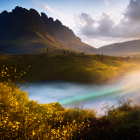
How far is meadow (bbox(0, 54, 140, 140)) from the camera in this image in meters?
9.27

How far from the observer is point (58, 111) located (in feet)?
65.7

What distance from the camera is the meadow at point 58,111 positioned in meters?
9.27

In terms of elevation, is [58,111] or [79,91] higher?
[58,111]

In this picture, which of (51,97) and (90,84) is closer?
(51,97)

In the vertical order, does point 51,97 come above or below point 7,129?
below

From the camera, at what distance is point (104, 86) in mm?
61344

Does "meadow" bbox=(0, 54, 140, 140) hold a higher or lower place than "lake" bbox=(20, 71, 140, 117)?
higher

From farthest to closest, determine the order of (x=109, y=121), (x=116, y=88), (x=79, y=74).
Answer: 1. (x=79, y=74)
2. (x=116, y=88)
3. (x=109, y=121)

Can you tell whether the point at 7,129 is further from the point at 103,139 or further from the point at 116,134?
the point at 116,134

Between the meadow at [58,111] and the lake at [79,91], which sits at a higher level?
the meadow at [58,111]

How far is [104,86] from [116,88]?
6653 millimetres

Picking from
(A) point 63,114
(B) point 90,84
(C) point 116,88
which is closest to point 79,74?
(B) point 90,84

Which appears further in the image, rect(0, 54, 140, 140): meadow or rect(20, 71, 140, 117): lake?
rect(20, 71, 140, 117): lake

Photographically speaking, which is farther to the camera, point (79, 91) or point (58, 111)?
point (79, 91)
